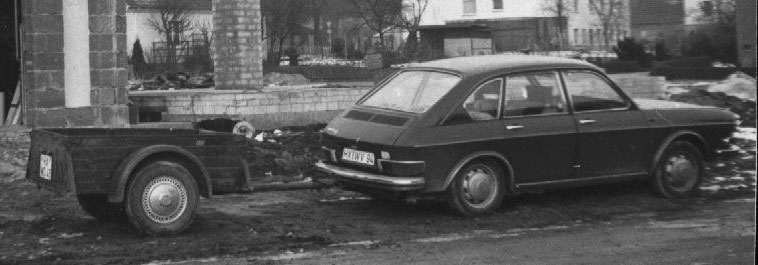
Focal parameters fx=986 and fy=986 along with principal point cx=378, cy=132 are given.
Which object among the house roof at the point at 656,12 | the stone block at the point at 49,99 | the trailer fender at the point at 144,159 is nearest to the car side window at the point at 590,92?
the trailer fender at the point at 144,159

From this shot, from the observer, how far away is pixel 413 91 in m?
9.84

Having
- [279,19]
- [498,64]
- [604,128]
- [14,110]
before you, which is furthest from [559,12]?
[498,64]

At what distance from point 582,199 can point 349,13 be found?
171 feet


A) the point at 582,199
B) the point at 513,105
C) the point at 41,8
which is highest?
the point at 41,8

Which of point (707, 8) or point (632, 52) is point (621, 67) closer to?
point (632, 52)

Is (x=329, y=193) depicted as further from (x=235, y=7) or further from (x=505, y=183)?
(x=235, y=7)

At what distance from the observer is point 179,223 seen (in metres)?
8.36

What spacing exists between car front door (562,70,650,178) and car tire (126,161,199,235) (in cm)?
393

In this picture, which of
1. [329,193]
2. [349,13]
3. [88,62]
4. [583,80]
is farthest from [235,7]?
[349,13]

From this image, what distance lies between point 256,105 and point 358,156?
359 inches

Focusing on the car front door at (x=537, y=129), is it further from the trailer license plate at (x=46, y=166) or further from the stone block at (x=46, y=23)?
the stone block at (x=46, y=23)

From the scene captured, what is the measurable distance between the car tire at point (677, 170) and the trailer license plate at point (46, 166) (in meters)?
6.01

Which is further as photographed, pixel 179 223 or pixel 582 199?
pixel 582 199

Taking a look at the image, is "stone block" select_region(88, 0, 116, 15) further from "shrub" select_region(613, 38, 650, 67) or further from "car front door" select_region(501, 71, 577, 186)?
"shrub" select_region(613, 38, 650, 67)
